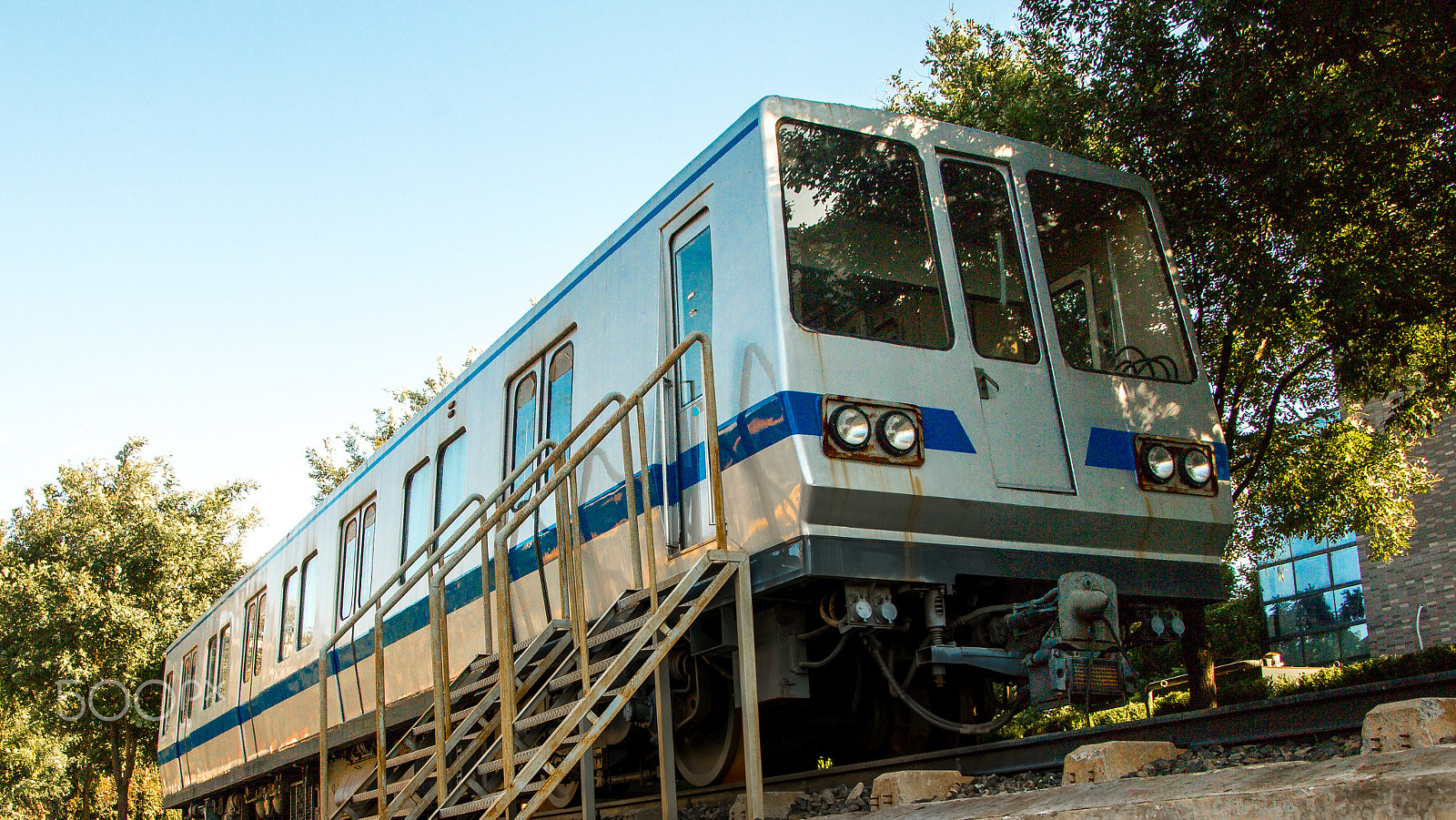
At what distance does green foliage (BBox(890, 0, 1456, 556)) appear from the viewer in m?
7.45

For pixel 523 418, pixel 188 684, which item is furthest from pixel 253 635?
pixel 523 418

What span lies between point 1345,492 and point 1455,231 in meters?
5.01

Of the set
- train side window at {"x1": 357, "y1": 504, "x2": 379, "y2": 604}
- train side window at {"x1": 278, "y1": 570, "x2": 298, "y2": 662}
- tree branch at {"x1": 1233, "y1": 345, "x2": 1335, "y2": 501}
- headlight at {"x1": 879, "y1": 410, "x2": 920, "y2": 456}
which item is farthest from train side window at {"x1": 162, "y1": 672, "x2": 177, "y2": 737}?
headlight at {"x1": 879, "y1": 410, "x2": 920, "y2": 456}

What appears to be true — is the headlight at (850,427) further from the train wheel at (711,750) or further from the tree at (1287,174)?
the tree at (1287,174)

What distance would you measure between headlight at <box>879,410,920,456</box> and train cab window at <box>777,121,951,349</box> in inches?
14.6

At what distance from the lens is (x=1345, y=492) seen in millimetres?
12609

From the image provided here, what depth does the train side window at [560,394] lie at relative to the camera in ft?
23.4

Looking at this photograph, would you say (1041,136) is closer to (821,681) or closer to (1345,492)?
(1345,492)

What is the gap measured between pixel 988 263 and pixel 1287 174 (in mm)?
3484

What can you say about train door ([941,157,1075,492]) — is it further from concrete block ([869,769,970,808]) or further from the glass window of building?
the glass window of building

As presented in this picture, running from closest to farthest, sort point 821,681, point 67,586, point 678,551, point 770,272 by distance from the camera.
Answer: point 770,272 < point 678,551 < point 821,681 < point 67,586

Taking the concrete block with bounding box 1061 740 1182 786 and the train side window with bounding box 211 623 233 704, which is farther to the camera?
the train side window with bounding box 211 623 233 704

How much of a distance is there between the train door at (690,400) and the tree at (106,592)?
2362cm

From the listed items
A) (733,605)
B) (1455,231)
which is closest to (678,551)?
(733,605)
